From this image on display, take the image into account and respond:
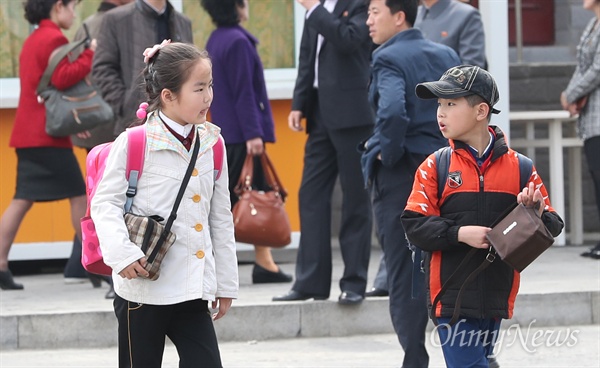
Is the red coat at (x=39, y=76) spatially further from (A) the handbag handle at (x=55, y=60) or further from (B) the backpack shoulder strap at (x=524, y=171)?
(B) the backpack shoulder strap at (x=524, y=171)

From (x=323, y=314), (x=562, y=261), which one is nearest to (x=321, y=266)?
(x=323, y=314)

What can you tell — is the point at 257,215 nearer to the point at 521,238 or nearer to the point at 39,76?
the point at 39,76

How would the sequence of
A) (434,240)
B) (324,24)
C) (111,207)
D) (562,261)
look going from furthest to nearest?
(562,261) < (324,24) < (434,240) < (111,207)

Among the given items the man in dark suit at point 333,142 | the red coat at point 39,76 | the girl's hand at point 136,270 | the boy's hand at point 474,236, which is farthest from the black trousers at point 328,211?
the girl's hand at point 136,270

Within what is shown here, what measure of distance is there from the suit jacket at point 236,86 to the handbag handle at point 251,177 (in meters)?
0.14

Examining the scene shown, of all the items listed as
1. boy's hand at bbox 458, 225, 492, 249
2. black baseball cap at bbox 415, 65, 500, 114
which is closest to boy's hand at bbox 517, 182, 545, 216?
boy's hand at bbox 458, 225, 492, 249

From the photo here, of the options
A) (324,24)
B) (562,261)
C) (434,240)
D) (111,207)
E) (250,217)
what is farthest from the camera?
(562,261)

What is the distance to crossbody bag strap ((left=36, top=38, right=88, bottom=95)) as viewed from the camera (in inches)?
297

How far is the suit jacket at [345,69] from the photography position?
6891mm

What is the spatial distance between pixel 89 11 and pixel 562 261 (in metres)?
3.77

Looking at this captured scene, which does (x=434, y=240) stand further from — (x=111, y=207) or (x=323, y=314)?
(x=323, y=314)

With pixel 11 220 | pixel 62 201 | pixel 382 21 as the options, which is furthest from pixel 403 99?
pixel 62 201

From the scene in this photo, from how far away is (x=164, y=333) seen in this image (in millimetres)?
4270

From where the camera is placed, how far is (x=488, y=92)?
14.9ft
